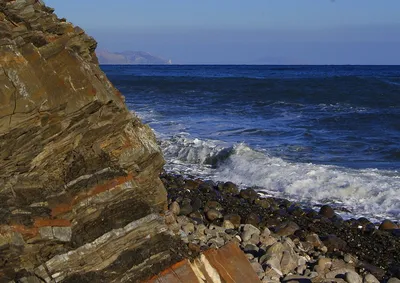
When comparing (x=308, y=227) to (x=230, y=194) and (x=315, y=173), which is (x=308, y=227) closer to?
(x=230, y=194)

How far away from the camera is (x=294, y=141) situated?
25.3 m

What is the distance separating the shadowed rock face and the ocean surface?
8641mm

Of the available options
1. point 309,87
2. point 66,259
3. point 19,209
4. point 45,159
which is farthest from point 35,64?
point 309,87

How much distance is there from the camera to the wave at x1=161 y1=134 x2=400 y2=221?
1669 cm

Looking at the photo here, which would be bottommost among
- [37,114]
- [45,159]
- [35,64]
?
[45,159]

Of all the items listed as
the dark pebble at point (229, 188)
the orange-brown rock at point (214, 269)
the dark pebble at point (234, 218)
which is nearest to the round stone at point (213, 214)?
the dark pebble at point (234, 218)

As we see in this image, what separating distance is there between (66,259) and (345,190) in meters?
11.2

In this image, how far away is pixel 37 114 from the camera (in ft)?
23.3

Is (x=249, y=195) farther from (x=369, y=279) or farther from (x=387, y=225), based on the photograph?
(x=369, y=279)

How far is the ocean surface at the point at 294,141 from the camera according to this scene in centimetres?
1756

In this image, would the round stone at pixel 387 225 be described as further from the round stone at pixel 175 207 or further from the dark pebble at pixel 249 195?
the round stone at pixel 175 207

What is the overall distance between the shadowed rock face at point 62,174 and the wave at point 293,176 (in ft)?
29.0

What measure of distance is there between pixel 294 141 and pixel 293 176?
6728mm

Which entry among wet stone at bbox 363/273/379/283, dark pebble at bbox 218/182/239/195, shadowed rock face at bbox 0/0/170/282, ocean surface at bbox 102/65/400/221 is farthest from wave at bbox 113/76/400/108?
shadowed rock face at bbox 0/0/170/282
